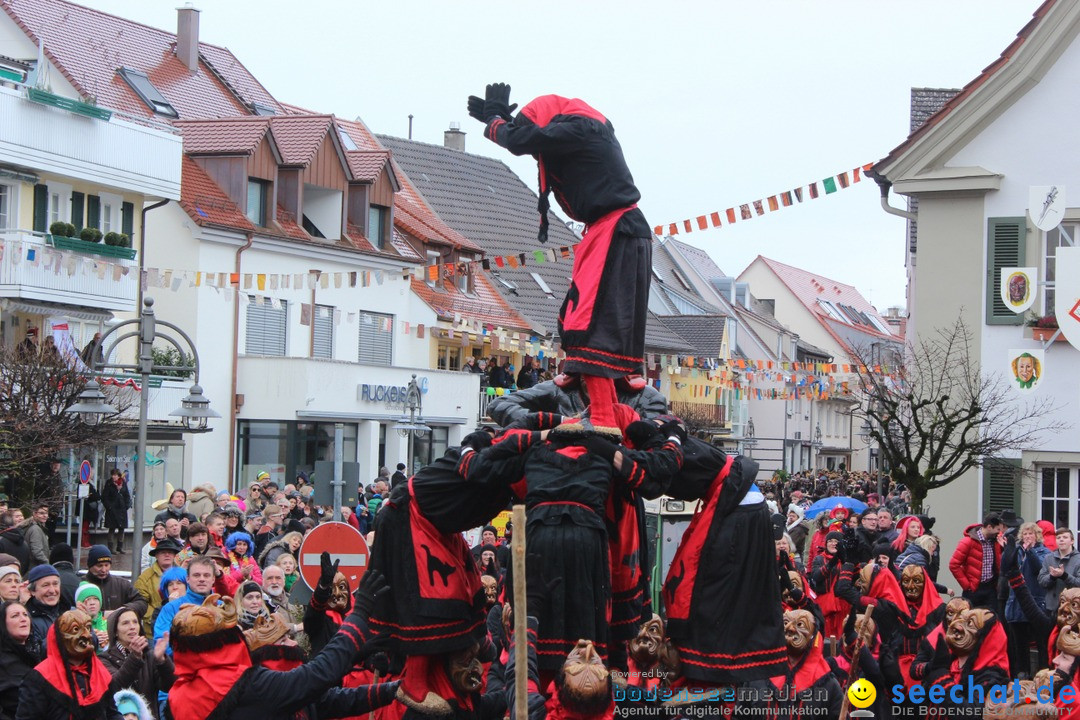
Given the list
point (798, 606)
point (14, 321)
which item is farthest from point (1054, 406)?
point (14, 321)

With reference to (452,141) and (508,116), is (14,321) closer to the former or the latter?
(508,116)

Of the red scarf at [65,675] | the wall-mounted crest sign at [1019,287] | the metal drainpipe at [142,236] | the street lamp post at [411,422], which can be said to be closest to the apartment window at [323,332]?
the street lamp post at [411,422]

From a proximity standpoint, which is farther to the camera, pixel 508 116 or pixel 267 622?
pixel 508 116

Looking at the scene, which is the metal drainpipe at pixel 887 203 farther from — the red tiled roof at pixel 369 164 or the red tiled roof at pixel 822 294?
the red tiled roof at pixel 822 294

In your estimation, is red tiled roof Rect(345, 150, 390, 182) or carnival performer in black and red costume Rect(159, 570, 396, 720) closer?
carnival performer in black and red costume Rect(159, 570, 396, 720)

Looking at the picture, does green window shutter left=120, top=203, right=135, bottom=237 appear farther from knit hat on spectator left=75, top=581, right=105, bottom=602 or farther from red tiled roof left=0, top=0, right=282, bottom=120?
knit hat on spectator left=75, top=581, right=105, bottom=602

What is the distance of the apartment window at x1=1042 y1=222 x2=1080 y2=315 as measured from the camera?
1948cm

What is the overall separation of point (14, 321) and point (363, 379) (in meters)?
8.39

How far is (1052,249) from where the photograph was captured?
19.6m

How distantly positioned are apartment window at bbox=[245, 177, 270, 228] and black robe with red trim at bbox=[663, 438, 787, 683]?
2453 centimetres

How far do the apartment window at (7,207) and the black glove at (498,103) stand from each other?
64.0ft

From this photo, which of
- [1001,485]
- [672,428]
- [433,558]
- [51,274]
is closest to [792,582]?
[672,428]

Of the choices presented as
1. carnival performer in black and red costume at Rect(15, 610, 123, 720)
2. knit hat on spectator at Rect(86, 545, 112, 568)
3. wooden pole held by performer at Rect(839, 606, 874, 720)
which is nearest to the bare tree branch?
wooden pole held by performer at Rect(839, 606, 874, 720)

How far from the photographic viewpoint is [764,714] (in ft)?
26.2
